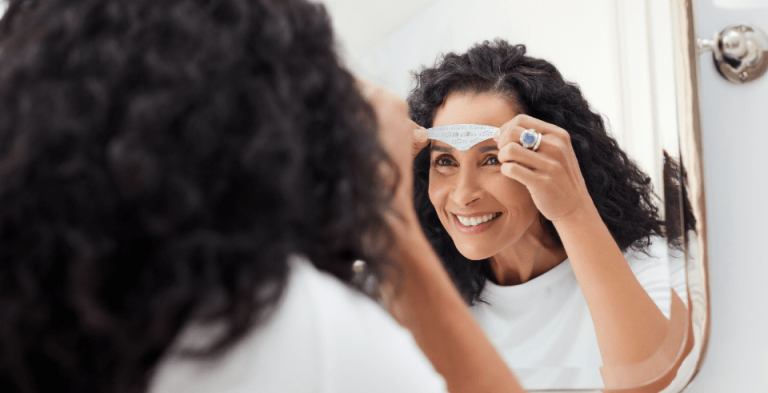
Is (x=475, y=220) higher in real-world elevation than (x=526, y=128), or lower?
lower

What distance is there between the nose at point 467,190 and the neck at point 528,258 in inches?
3.0

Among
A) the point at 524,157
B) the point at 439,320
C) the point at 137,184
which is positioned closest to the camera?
the point at 137,184

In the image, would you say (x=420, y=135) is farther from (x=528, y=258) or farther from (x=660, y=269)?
(x=660, y=269)

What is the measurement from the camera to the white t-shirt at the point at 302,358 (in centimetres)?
28

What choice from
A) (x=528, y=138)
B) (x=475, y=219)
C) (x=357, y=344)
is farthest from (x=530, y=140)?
(x=357, y=344)

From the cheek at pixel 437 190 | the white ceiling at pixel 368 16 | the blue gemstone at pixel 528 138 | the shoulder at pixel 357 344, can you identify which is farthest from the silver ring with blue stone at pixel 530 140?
the shoulder at pixel 357 344

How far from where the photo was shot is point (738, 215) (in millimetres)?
652

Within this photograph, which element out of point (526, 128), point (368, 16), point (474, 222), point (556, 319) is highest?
point (368, 16)

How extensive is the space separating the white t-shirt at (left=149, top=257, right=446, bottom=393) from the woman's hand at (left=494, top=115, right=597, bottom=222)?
1.17ft

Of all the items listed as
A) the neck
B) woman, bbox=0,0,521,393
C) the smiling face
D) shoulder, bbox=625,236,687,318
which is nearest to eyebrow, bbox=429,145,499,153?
the smiling face

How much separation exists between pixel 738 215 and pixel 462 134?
0.36m

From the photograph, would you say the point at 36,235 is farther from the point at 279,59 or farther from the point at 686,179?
the point at 686,179

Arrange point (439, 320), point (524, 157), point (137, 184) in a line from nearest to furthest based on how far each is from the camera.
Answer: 1. point (137, 184)
2. point (439, 320)
3. point (524, 157)

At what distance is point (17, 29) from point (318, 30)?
182 mm
